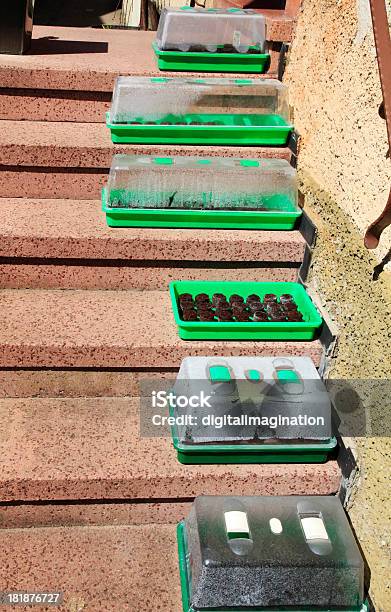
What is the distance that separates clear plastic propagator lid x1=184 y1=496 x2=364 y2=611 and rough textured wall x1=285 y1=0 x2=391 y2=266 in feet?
2.93

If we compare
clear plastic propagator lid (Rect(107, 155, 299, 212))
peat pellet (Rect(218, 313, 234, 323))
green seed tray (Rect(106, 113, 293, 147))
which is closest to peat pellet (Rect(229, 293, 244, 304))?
peat pellet (Rect(218, 313, 234, 323))

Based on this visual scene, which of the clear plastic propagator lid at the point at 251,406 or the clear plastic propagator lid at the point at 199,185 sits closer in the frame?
the clear plastic propagator lid at the point at 251,406


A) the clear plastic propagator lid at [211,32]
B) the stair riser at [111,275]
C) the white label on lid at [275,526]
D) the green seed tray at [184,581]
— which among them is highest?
the clear plastic propagator lid at [211,32]

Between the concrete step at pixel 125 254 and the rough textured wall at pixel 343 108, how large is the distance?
0.37m

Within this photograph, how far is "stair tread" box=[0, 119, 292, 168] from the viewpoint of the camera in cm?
276

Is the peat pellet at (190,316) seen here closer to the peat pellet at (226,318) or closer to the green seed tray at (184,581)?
the peat pellet at (226,318)

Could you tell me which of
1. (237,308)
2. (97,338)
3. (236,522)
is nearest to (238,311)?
(237,308)

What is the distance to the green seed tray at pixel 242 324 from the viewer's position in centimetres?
230

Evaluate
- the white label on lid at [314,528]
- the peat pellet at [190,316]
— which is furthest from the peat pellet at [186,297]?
the white label on lid at [314,528]

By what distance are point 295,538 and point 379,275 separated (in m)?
0.84

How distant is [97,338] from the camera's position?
2275 millimetres

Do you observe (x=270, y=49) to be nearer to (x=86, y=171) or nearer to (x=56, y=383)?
(x=86, y=171)

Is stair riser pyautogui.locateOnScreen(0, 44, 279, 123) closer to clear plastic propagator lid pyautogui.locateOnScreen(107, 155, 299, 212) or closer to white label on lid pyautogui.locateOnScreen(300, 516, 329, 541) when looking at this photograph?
clear plastic propagator lid pyautogui.locateOnScreen(107, 155, 299, 212)

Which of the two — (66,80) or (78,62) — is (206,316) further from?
(78,62)
